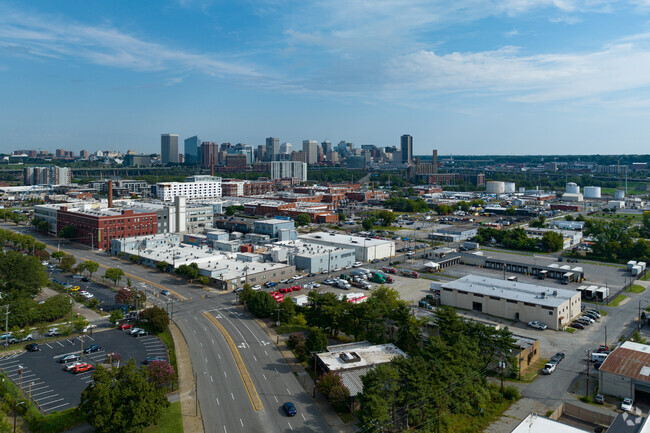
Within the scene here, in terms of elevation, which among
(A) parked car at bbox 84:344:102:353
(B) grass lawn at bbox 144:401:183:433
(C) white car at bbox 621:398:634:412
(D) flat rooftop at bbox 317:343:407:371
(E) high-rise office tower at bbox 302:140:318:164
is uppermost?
(E) high-rise office tower at bbox 302:140:318:164

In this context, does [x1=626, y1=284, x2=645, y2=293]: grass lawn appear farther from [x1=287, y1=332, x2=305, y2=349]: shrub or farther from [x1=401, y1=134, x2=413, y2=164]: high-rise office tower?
[x1=401, y1=134, x2=413, y2=164]: high-rise office tower

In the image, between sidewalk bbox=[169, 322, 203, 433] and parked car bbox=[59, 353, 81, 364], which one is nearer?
sidewalk bbox=[169, 322, 203, 433]

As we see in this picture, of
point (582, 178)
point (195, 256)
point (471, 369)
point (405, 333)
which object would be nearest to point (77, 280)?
point (195, 256)

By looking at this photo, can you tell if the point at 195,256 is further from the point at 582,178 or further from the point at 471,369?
the point at 582,178

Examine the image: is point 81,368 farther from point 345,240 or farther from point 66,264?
point 345,240

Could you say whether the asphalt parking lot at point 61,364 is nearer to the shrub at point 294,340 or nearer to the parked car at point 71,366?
the parked car at point 71,366

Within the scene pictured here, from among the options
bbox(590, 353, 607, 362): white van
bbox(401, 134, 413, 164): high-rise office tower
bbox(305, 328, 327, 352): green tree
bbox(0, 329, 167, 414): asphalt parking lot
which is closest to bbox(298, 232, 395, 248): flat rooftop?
bbox(305, 328, 327, 352): green tree
